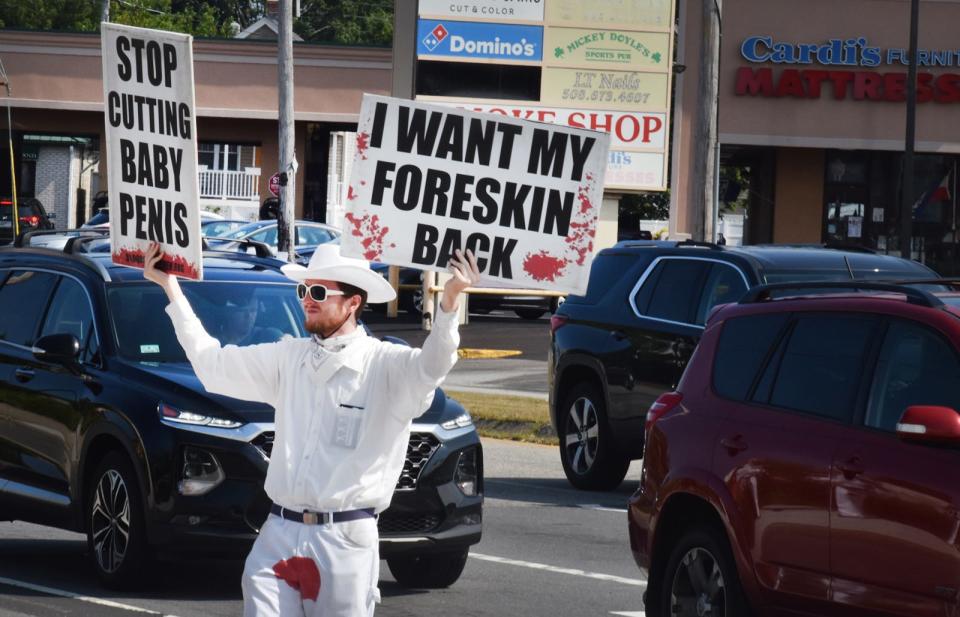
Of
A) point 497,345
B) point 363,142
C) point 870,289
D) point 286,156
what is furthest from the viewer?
point 497,345

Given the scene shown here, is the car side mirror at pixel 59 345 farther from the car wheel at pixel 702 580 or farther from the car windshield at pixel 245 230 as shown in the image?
the car windshield at pixel 245 230

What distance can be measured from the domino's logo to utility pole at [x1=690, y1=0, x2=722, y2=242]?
9.46 metres

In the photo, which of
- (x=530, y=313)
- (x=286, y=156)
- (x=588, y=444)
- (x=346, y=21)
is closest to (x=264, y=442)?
(x=588, y=444)

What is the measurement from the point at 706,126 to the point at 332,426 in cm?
1675

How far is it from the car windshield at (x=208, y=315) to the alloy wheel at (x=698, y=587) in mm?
3232

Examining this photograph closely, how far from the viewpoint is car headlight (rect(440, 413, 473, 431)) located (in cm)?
998

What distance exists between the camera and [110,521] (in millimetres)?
9789

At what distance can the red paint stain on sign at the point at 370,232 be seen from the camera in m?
6.04

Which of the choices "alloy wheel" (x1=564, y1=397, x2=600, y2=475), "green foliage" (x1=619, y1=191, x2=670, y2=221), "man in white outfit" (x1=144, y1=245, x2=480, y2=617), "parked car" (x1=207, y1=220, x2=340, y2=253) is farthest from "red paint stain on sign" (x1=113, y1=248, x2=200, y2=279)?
"green foliage" (x1=619, y1=191, x2=670, y2=221)

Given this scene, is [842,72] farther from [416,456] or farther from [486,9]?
[416,456]

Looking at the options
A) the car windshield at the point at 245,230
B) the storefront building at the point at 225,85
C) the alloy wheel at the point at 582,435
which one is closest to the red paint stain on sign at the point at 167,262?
the alloy wheel at the point at 582,435

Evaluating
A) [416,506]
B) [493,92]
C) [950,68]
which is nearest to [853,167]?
[950,68]

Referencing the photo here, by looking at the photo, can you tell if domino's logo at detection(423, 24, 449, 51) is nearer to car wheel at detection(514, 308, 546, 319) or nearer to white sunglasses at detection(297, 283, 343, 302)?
car wheel at detection(514, 308, 546, 319)

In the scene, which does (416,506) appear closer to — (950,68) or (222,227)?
(222,227)
